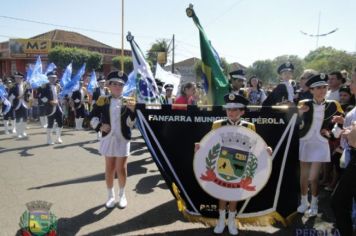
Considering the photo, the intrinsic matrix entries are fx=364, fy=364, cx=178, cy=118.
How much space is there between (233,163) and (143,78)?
140 inches

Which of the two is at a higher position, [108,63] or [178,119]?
[108,63]

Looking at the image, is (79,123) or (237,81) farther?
(79,123)

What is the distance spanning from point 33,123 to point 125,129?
12.7 meters

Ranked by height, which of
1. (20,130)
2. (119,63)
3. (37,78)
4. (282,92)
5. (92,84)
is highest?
(119,63)

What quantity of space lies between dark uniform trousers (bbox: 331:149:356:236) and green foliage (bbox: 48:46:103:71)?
39.9 metres

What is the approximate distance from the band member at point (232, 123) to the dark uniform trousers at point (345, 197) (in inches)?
34.0

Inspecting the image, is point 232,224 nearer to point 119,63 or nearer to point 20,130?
point 20,130

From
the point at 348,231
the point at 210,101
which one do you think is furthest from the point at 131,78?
the point at 348,231

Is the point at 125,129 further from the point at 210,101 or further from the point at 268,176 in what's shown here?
the point at 268,176

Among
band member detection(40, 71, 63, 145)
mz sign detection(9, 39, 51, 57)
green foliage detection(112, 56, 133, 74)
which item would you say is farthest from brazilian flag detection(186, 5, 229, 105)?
mz sign detection(9, 39, 51, 57)

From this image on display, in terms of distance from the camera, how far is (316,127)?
4883mm

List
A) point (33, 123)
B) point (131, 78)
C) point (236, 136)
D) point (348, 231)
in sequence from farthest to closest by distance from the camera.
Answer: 1. point (33, 123)
2. point (131, 78)
3. point (236, 136)
4. point (348, 231)

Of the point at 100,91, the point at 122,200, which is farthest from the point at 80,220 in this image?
the point at 100,91

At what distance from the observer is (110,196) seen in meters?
5.43
